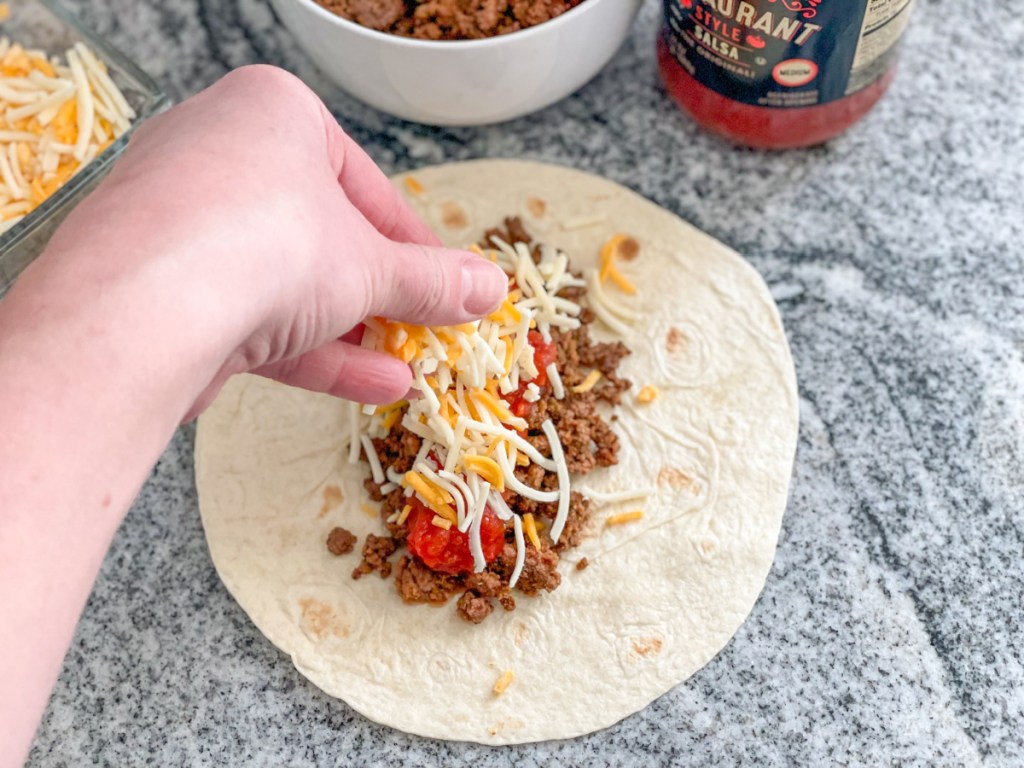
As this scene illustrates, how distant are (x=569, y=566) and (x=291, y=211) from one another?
751mm

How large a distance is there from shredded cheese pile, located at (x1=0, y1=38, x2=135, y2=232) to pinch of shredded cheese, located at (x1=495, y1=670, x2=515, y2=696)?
1111mm

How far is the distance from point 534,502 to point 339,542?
1.05 ft

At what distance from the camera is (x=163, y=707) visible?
5.43 ft

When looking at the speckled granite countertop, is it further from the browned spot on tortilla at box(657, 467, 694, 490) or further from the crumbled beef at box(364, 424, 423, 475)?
the crumbled beef at box(364, 424, 423, 475)

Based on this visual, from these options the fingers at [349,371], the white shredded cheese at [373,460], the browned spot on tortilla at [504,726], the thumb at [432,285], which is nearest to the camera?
the thumb at [432,285]

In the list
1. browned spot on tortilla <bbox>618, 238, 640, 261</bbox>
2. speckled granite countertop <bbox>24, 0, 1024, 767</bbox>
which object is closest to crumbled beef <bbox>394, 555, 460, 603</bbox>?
speckled granite countertop <bbox>24, 0, 1024, 767</bbox>

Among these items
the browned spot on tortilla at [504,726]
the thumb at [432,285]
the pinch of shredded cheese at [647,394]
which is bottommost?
A: the browned spot on tortilla at [504,726]

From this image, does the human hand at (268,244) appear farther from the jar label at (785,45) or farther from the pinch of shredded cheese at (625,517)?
the jar label at (785,45)

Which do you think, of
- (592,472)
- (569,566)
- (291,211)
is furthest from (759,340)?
(291,211)

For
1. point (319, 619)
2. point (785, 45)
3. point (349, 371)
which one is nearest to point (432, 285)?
point (349, 371)

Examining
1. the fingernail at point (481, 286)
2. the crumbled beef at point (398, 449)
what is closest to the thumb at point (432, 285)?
the fingernail at point (481, 286)

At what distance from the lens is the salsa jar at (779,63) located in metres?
1.63

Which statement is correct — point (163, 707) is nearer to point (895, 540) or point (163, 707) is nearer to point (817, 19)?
point (895, 540)

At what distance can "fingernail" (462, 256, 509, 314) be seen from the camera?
4.69ft
